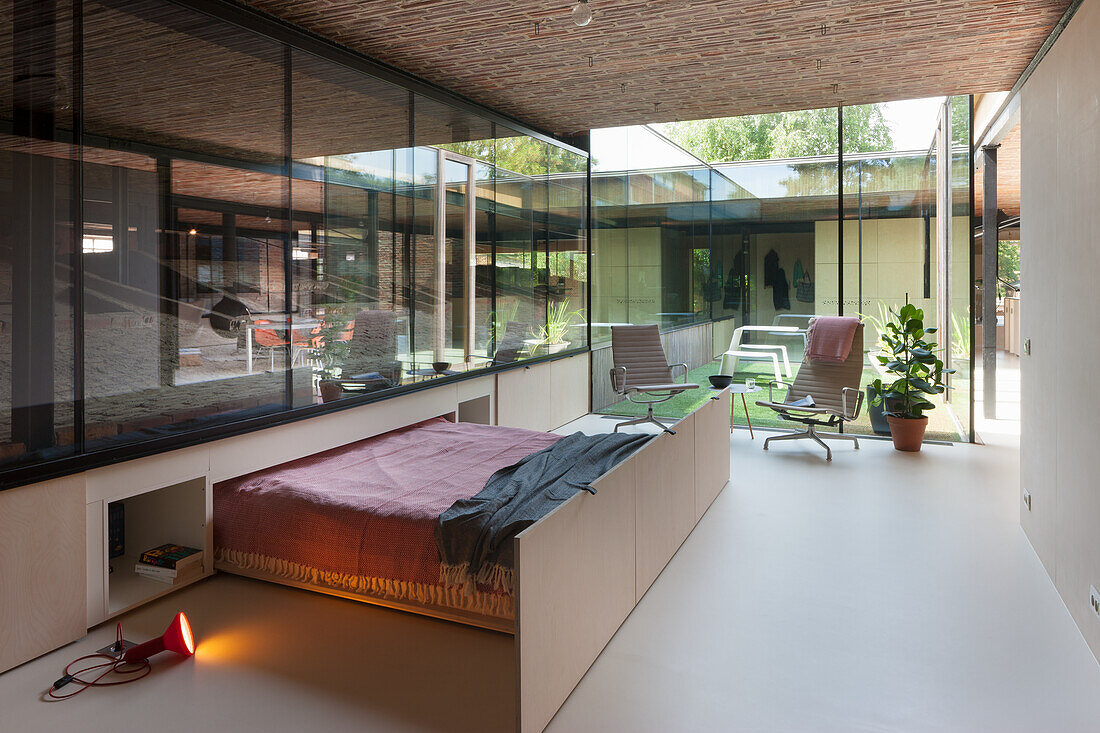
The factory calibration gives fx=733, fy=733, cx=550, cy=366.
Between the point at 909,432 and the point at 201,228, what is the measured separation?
6002 millimetres

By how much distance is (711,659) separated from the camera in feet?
9.57

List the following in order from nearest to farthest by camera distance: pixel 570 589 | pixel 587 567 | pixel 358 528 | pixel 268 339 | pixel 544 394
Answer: pixel 570 589 → pixel 587 567 → pixel 358 528 → pixel 268 339 → pixel 544 394

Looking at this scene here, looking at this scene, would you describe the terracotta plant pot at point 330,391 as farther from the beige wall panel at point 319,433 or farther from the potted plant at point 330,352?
the beige wall panel at point 319,433

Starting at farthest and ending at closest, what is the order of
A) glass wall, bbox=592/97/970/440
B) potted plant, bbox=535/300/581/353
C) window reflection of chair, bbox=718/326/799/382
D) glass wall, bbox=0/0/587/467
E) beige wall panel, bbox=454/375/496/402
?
window reflection of chair, bbox=718/326/799/382, potted plant, bbox=535/300/581/353, glass wall, bbox=592/97/970/440, beige wall panel, bbox=454/375/496/402, glass wall, bbox=0/0/587/467

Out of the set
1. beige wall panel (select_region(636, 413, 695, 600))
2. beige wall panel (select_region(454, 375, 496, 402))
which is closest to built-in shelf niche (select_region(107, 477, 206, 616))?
beige wall panel (select_region(636, 413, 695, 600))

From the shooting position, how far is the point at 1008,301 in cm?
1373

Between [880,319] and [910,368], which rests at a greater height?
[880,319]

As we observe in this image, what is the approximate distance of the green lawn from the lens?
7.14 meters

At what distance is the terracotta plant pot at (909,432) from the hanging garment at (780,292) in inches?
62.7

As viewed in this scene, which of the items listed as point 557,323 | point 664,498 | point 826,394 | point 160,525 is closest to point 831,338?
point 826,394

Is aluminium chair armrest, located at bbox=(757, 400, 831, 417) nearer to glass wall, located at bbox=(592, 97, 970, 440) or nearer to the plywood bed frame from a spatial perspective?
glass wall, located at bbox=(592, 97, 970, 440)

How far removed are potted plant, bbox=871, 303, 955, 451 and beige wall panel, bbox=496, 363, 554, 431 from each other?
321 centimetres

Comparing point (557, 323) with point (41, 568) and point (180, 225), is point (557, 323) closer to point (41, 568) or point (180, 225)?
point (180, 225)

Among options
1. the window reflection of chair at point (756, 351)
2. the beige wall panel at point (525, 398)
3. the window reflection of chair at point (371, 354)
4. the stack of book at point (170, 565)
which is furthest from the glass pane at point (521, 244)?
the stack of book at point (170, 565)
